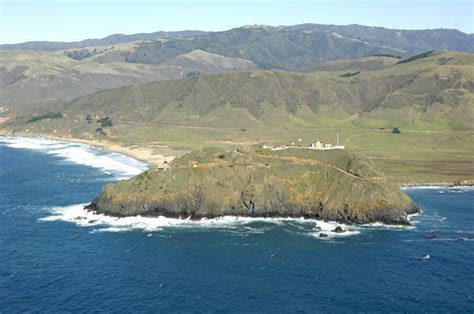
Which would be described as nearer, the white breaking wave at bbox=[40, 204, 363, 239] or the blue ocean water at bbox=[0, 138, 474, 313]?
the blue ocean water at bbox=[0, 138, 474, 313]

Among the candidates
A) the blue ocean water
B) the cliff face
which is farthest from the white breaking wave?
the cliff face

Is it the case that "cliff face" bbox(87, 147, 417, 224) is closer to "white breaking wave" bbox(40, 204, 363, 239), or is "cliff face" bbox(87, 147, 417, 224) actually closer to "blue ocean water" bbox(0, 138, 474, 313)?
"white breaking wave" bbox(40, 204, 363, 239)

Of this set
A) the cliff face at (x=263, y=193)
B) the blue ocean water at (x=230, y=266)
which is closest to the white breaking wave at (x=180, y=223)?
the blue ocean water at (x=230, y=266)

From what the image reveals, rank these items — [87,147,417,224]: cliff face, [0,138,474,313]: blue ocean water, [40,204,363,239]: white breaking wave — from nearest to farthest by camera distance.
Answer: [0,138,474,313]: blue ocean water < [40,204,363,239]: white breaking wave < [87,147,417,224]: cliff face

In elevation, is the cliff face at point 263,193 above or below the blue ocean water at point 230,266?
above

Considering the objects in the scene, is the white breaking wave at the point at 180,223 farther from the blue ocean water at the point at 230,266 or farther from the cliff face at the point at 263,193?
the cliff face at the point at 263,193

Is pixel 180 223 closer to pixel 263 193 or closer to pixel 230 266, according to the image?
pixel 263 193

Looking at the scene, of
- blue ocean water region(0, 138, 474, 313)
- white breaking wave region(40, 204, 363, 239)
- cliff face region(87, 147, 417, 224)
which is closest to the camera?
blue ocean water region(0, 138, 474, 313)

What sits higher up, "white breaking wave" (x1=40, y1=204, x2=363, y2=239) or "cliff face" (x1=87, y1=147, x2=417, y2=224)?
"cliff face" (x1=87, y1=147, x2=417, y2=224)
